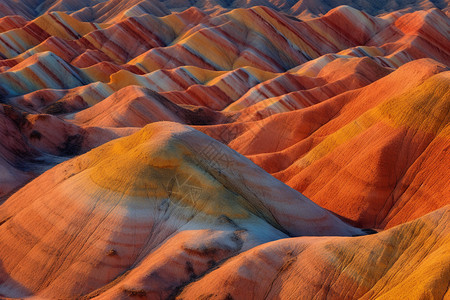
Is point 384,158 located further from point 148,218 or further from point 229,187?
point 148,218

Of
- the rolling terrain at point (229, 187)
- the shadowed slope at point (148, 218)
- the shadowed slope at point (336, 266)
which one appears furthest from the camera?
the shadowed slope at point (148, 218)

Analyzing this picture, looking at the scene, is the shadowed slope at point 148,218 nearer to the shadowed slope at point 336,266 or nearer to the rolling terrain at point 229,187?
the rolling terrain at point 229,187

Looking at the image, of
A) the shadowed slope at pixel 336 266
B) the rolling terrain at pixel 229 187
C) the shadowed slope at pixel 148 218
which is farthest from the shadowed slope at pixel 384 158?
the shadowed slope at pixel 336 266

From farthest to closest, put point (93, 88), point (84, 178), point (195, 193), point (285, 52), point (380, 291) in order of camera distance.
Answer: point (285, 52) → point (93, 88) → point (84, 178) → point (195, 193) → point (380, 291)

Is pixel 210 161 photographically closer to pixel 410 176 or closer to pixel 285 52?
pixel 410 176

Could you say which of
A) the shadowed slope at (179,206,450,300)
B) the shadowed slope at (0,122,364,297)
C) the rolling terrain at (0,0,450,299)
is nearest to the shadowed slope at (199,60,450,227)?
the rolling terrain at (0,0,450,299)

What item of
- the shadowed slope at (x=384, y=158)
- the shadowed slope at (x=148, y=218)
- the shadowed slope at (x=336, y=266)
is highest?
the shadowed slope at (x=336, y=266)

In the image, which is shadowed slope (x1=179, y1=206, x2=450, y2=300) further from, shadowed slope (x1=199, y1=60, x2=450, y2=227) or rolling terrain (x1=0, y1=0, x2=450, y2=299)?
shadowed slope (x1=199, y1=60, x2=450, y2=227)

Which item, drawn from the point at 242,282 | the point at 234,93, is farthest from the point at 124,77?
the point at 242,282
